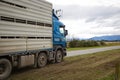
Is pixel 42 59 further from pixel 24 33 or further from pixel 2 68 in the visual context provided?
pixel 2 68

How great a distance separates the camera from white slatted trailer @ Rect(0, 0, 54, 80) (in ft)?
28.9

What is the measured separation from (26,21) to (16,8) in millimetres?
1018

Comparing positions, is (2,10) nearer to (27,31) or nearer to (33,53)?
(27,31)

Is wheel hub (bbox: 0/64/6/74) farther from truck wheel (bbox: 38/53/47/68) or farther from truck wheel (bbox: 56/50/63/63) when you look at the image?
truck wheel (bbox: 56/50/63/63)

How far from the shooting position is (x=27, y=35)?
1030 cm

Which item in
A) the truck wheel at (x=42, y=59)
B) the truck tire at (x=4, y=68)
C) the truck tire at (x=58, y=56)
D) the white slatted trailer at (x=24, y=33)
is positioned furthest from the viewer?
the truck tire at (x=58, y=56)

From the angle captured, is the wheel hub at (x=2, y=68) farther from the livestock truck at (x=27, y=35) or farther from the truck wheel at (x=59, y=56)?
the truck wheel at (x=59, y=56)

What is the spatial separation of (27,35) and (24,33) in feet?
0.96

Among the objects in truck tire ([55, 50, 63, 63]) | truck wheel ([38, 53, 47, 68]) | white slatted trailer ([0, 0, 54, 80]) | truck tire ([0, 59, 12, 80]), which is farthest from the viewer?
truck tire ([55, 50, 63, 63])

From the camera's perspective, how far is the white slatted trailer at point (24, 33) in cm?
881

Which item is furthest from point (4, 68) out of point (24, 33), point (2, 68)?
point (24, 33)

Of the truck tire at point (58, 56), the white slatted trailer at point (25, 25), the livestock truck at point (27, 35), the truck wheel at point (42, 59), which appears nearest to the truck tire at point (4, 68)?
the livestock truck at point (27, 35)

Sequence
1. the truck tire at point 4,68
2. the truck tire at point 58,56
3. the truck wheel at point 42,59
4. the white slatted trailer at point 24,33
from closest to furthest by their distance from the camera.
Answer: the truck tire at point 4,68
the white slatted trailer at point 24,33
the truck wheel at point 42,59
the truck tire at point 58,56

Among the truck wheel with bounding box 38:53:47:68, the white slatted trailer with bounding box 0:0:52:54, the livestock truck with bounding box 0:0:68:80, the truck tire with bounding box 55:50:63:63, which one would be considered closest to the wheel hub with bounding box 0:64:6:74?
the livestock truck with bounding box 0:0:68:80
